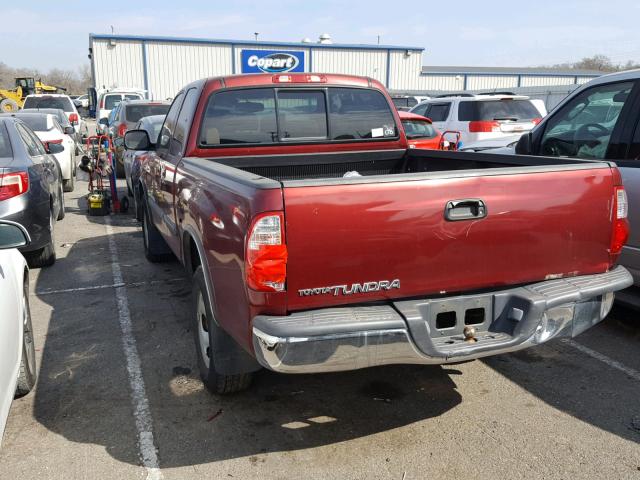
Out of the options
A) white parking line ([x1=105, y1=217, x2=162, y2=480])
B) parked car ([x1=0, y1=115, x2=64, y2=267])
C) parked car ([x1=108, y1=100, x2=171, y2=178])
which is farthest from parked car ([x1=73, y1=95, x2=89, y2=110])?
white parking line ([x1=105, y1=217, x2=162, y2=480])

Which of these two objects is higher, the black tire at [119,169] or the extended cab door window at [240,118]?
the extended cab door window at [240,118]

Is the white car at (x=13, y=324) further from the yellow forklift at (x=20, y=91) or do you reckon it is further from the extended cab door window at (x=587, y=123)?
the yellow forklift at (x=20, y=91)

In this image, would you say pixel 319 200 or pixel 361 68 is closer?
pixel 319 200

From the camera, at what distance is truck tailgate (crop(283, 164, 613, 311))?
105 inches

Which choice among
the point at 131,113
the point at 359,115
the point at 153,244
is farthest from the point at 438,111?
the point at 359,115

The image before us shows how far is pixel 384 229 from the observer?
8.99 feet

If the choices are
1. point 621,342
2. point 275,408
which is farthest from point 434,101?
point 275,408

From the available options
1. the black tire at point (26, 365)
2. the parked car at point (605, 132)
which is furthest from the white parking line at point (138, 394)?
the parked car at point (605, 132)

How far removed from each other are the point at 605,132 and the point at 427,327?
318 cm

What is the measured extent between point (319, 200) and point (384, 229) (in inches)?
14.0

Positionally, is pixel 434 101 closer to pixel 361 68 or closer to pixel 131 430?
pixel 131 430

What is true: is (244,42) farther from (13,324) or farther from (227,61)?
(13,324)

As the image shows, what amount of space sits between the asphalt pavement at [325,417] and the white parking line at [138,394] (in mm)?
11

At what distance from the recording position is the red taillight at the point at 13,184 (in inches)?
225
